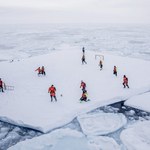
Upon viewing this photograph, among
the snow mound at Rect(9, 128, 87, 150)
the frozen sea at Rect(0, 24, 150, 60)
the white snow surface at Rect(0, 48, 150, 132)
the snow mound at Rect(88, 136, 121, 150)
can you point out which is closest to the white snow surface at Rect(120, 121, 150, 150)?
the snow mound at Rect(88, 136, 121, 150)

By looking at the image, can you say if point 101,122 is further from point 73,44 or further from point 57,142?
point 73,44

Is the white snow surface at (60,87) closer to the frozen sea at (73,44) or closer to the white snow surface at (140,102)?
the white snow surface at (140,102)

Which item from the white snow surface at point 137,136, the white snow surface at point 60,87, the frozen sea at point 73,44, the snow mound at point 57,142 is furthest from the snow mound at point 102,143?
the frozen sea at point 73,44

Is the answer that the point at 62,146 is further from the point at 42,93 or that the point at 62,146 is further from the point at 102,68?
the point at 102,68

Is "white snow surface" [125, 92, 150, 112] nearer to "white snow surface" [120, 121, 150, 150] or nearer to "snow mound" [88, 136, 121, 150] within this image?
"white snow surface" [120, 121, 150, 150]

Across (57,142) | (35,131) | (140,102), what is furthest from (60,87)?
(57,142)
